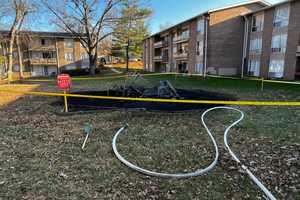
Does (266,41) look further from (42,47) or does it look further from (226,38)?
(42,47)

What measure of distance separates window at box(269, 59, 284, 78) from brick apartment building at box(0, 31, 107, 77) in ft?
118

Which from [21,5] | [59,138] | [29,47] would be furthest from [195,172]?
[29,47]

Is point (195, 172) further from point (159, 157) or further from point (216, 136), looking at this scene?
point (216, 136)

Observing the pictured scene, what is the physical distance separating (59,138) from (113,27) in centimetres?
2765

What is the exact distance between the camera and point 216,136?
5.46m

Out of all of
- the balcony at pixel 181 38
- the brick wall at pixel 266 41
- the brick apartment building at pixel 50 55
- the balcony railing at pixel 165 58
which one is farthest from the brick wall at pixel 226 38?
the brick apartment building at pixel 50 55

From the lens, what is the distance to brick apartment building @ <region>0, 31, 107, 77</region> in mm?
44156

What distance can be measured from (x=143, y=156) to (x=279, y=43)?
24.1 m

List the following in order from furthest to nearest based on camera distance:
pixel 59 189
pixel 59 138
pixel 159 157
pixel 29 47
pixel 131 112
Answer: pixel 29 47 → pixel 131 112 → pixel 59 138 → pixel 159 157 → pixel 59 189

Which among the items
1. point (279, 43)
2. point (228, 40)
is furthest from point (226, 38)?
point (279, 43)

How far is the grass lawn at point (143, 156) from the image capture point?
10.5 ft

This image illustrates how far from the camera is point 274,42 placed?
23.5 metres

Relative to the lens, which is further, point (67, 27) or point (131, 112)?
point (67, 27)

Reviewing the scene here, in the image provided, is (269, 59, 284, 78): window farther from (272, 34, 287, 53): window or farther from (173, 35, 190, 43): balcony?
(173, 35, 190, 43): balcony
